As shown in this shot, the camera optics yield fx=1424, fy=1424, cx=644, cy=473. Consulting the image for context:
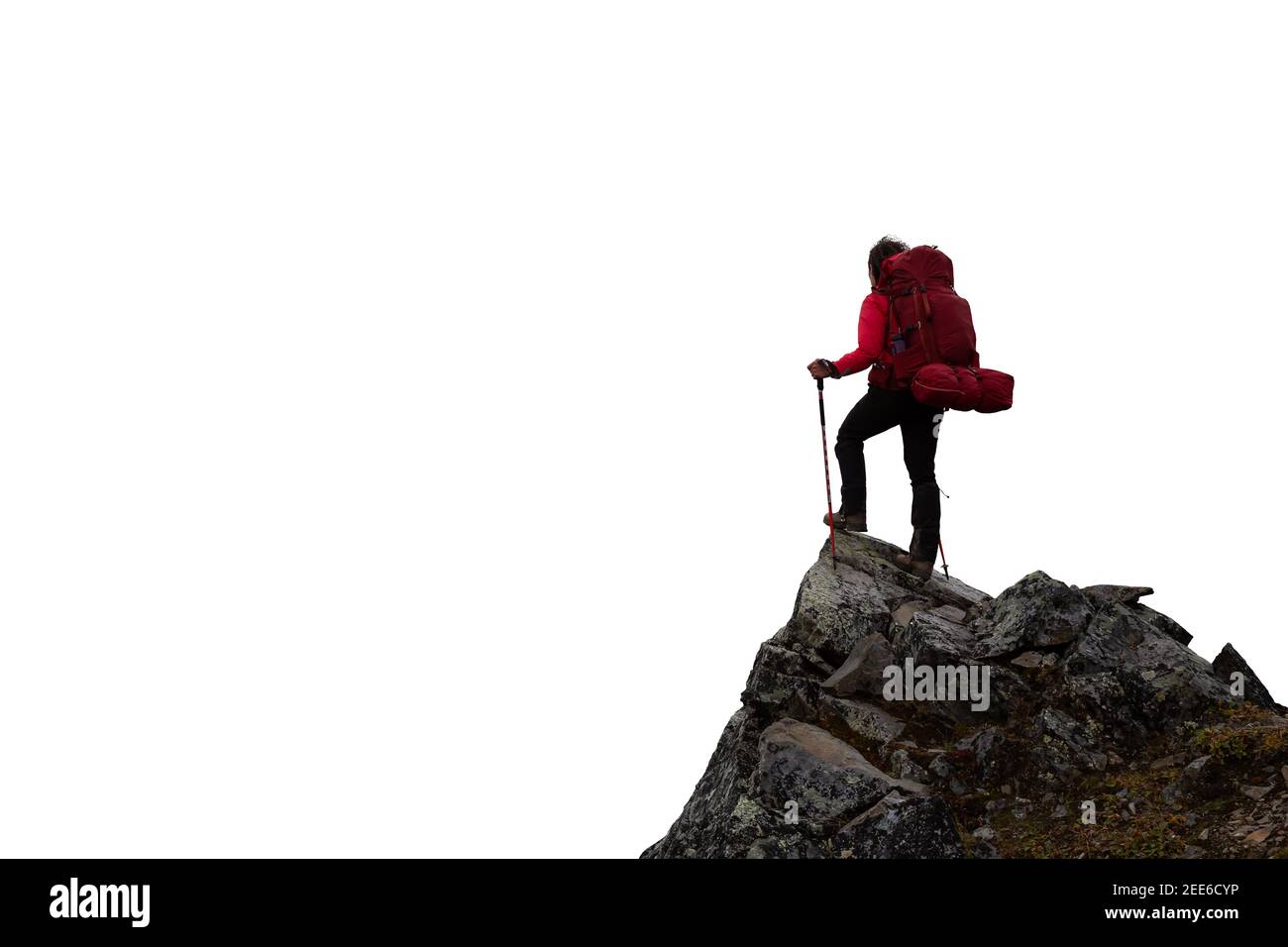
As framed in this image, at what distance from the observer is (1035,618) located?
17.5 m

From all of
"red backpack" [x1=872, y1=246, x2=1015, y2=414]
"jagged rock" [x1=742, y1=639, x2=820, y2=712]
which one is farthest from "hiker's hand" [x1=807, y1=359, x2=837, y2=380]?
"jagged rock" [x1=742, y1=639, x2=820, y2=712]

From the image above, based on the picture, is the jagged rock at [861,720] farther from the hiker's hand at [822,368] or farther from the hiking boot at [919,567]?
the hiker's hand at [822,368]

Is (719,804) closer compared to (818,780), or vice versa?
(818,780)

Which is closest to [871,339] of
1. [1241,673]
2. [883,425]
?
[883,425]

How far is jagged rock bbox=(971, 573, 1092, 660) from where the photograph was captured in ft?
57.1

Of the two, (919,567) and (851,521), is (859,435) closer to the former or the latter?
(851,521)

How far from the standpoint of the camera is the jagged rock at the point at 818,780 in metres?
15.3

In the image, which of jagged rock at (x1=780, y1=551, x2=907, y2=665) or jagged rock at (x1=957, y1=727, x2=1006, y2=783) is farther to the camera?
jagged rock at (x1=780, y1=551, x2=907, y2=665)

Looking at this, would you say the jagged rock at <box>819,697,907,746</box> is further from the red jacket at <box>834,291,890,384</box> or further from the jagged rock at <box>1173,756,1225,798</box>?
the red jacket at <box>834,291,890,384</box>

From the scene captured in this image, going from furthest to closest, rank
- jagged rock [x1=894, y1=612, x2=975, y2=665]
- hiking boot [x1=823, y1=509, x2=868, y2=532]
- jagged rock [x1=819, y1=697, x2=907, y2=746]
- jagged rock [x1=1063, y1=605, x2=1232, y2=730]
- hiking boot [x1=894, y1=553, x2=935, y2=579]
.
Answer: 1. hiking boot [x1=823, y1=509, x2=868, y2=532]
2. hiking boot [x1=894, y1=553, x2=935, y2=579]
3. jagged rock [x1=894, y1=612, x2=975, y2=665]
4. jagged rock [x1=819, y1=697, x2=907, y2=746]
5. jagged rock [x1=1063, y1=605, x2=1232, y2=730]

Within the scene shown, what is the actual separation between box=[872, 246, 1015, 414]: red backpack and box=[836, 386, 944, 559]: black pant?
11.6 inches

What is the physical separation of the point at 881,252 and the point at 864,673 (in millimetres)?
6056
